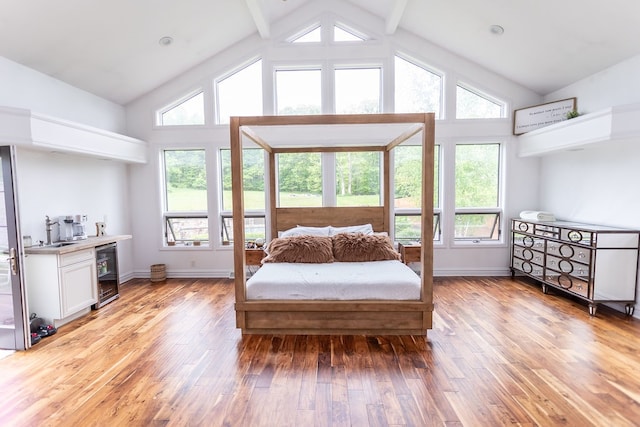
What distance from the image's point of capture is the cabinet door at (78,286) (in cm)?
350

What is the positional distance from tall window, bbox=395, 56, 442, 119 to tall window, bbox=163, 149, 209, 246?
142 inches

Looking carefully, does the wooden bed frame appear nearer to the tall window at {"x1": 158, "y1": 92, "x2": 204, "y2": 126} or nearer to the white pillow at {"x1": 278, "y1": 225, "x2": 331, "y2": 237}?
the white pillow at {"x1": 278, "y1": 225, "x2": 331, "y2": 237}

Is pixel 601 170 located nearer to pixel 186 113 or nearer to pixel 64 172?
pixel 186 113

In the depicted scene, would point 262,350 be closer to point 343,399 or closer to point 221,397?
point 221,397

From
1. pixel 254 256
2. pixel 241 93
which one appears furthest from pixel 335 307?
pixel 241 93

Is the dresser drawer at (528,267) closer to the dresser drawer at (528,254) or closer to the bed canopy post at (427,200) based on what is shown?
the dresser drawer at (528,254)

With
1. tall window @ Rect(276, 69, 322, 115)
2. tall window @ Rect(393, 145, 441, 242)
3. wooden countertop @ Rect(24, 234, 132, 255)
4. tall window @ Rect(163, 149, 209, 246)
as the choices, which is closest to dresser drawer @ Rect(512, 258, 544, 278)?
tall window @ Rect(393, 145, 441, 242)

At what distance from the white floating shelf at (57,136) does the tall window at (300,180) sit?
7.94 ft

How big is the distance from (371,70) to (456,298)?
3.90 metres

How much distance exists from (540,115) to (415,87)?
199cm

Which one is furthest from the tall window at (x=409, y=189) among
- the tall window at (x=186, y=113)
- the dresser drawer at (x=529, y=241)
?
the tall window at (x=186, y=113)

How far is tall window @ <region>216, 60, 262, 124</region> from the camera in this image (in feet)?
17.7

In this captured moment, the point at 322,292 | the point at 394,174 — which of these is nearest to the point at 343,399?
the point at 322,292

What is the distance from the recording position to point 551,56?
4180 millimetres
